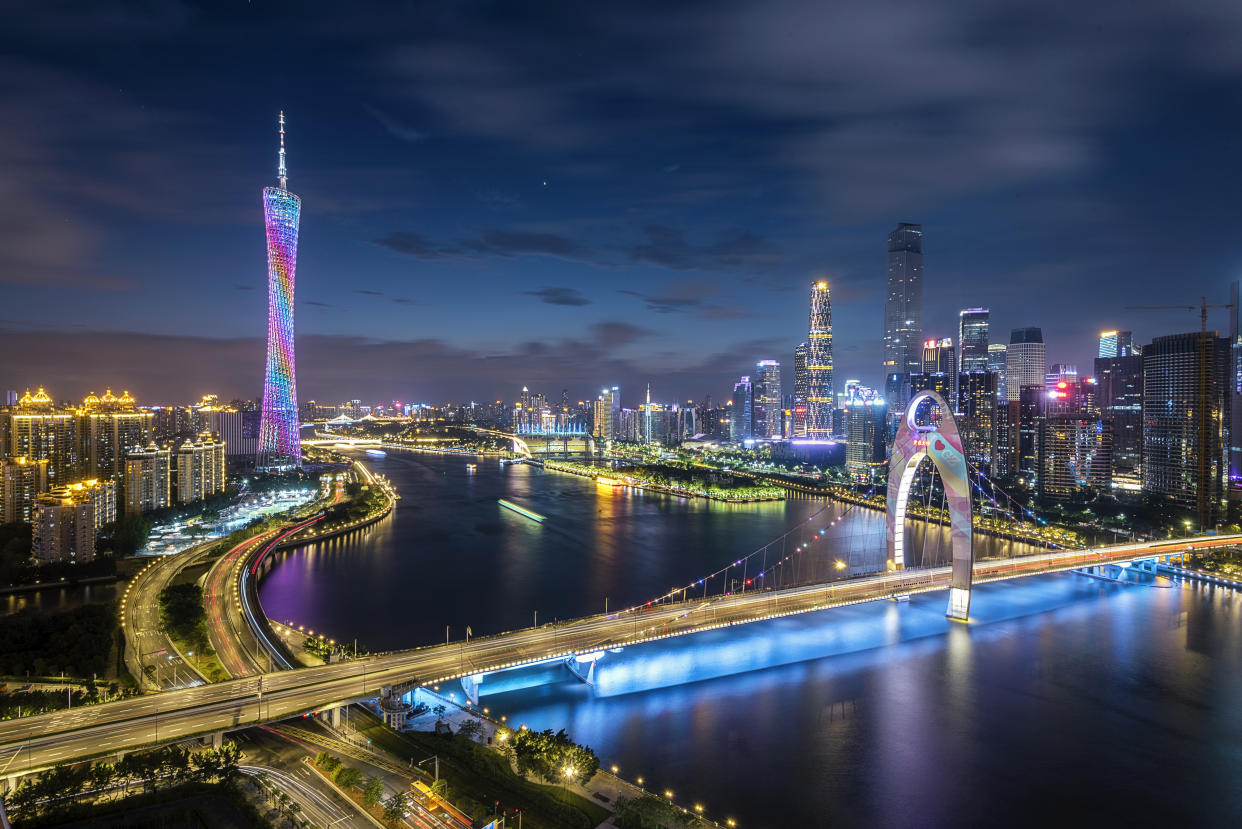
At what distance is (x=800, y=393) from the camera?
157 feet

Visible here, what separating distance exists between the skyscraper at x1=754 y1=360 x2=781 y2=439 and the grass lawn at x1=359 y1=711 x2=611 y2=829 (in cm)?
4605

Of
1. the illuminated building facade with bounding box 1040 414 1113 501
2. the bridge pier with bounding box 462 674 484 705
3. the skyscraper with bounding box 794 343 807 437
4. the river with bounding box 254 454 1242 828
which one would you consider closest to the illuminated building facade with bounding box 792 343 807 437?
the skyscraper with bounding box 794 343 807 437

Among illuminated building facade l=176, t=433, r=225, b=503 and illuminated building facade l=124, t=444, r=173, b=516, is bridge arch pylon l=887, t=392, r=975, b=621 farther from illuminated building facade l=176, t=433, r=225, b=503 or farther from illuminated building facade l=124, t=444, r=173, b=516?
illuminated building facade l=176, t=433, r=225, b=503

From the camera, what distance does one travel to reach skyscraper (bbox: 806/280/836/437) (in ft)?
147

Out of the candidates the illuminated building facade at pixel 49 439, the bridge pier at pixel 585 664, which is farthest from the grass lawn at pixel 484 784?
the illuminated building facade at pixel 49 439

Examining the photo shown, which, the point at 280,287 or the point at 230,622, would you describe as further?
the point at 280,287

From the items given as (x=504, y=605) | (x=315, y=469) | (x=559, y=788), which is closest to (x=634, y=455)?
(x=315, y=469)

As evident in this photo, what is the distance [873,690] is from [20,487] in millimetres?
15382

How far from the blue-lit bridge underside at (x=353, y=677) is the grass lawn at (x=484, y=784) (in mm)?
548

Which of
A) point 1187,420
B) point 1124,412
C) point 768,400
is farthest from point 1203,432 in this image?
point 768,400

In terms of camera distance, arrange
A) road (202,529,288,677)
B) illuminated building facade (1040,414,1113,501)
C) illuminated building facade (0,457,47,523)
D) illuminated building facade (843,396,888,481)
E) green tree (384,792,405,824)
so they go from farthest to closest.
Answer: illuminated building facade (843,396,888,481), illuminated building facade (1040,414,1113,501), illuminated building facade (0,457,47,523), road (202,529,288,677), green tree (384,792,405,824)

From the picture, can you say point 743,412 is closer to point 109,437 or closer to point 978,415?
point 978,415

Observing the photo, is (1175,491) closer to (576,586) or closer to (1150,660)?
(1150,660)

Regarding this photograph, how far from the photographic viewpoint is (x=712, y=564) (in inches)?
517
